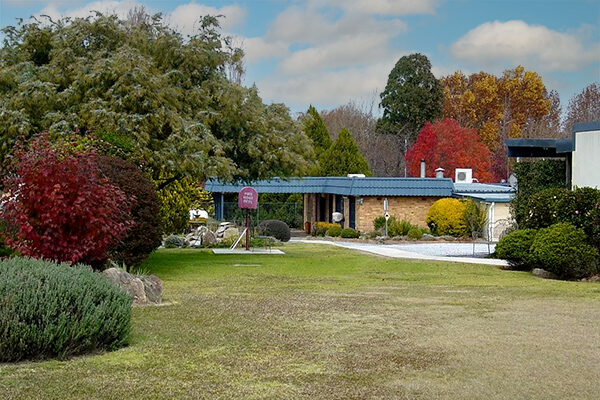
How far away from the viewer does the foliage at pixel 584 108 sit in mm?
60250

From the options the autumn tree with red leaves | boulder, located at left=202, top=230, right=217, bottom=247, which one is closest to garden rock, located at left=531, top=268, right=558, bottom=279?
boulder, located at left=202, top=230, right=217, bottom=247

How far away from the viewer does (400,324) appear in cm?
1177

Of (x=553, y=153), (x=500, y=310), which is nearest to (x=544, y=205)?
(x=553, y=153)

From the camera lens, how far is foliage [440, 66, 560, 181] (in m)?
68.6

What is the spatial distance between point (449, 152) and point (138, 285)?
45140 mm

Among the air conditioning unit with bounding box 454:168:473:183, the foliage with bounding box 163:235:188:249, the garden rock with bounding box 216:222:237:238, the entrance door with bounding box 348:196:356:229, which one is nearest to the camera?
the foliage with bounding box 163:235:188:249

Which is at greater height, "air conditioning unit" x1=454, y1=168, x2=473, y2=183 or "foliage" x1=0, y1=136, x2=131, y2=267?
"air conditioning unit" x1=454, y1=168, x2=473, y2=183

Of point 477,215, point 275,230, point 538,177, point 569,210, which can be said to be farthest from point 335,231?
point 569,210

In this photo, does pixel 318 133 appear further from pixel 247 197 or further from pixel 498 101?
pixel 498 101

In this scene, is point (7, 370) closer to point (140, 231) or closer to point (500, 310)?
point (500, 310)

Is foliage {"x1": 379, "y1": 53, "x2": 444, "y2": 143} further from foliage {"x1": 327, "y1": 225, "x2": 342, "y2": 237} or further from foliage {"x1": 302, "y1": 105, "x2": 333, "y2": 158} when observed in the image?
foliage {"x1": 327, "y1": 225, "x2": 342, "y2": 237}

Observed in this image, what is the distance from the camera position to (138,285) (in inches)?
527

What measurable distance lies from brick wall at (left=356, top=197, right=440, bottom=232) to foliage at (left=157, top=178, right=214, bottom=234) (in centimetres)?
879

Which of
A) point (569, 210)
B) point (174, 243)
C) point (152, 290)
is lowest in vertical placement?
point (152, 290)
